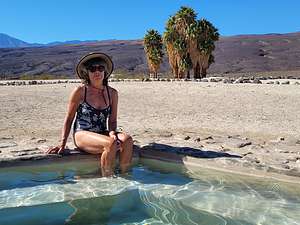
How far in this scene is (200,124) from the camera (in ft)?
36.4

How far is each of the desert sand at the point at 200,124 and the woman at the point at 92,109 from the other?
0.63 meters

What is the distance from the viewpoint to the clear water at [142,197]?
4602mm

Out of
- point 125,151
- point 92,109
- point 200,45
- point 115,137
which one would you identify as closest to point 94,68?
point 92,109

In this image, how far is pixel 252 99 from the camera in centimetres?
1692

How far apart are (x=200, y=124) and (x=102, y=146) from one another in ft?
17.4

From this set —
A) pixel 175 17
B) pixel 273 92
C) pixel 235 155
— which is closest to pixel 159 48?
Result: pixel 175 17

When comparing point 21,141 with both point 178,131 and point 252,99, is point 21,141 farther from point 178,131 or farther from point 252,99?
point 252,99

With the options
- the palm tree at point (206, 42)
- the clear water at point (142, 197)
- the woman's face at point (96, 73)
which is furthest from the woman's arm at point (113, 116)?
the palm tree at point (206, 42)

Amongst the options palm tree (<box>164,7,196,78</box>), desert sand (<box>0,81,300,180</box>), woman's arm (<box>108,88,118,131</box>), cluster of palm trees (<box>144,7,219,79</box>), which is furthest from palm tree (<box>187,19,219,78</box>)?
woman's arm (<box>108,88,118,131</box>)

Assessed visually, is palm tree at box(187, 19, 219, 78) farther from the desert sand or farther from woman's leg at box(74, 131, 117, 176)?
woman's leg at box(74, 131, 117, 176)

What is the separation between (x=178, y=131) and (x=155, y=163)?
3133 mm

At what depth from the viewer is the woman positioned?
6.26 metres

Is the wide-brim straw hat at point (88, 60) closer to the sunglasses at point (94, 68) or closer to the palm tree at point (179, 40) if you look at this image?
the sunglasses at point (94, 68)

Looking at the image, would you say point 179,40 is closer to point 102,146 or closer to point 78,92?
point 78,92
